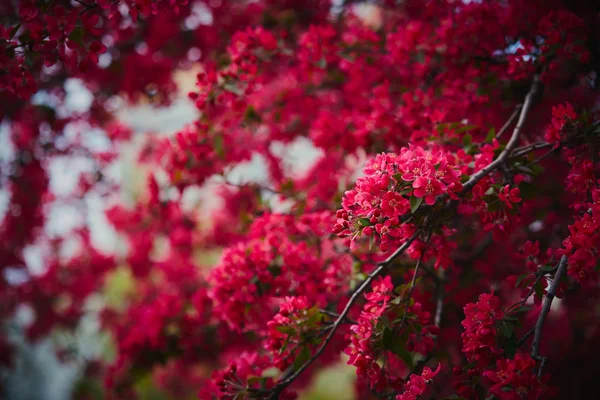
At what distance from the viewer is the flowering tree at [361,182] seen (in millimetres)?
1409

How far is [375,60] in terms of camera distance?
2.40 metres

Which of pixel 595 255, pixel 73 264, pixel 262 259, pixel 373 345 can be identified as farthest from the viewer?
pixel 73 264

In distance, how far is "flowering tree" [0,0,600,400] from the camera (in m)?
1.41

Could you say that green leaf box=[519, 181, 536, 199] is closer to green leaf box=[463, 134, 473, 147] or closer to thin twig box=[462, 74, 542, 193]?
thin twig box=[462, 74, 542, 193]

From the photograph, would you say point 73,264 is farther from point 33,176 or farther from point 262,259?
point 262,259

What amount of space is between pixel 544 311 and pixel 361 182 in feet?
2.06

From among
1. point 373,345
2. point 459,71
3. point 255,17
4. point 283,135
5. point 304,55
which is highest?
point 255,17

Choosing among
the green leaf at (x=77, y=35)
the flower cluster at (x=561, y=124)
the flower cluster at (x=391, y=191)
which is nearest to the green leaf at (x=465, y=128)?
the flower cluster at (x=561, y=124)

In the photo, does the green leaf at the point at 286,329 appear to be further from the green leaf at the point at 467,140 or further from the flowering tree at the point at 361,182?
the green leaf at the point at 467,140

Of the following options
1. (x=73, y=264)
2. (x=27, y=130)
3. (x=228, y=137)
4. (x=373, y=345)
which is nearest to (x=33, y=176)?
(x=27, y=130)

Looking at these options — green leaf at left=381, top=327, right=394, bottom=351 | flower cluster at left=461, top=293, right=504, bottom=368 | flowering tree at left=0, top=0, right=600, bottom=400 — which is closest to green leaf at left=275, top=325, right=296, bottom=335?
flowering tree at left=0, top=0, right=600, bottom=400

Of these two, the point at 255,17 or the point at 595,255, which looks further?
the point at 255,17

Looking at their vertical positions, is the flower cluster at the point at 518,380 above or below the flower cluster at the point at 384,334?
below

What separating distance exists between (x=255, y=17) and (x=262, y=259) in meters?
2.08
